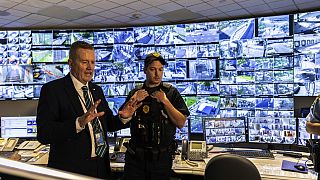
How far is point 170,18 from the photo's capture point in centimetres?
402

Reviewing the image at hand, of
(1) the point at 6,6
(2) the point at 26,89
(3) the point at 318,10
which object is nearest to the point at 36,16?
(1) the point at 6,6

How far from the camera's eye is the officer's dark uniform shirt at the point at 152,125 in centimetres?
202

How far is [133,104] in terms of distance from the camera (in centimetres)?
194

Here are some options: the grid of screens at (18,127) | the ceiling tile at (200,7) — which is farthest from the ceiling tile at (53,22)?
the ceiling tile at (200,7)

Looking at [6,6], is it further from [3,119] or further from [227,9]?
[227,9]

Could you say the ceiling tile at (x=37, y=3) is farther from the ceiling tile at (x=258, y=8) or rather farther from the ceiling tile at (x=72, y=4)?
the ceiling tile at (x=258, y=8)

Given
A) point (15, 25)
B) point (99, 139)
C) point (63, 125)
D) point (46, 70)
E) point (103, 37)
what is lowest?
point (99, 139)

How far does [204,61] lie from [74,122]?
264cm

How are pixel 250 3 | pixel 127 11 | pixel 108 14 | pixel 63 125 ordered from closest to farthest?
pixel 63 125 < pixel 250 3 < pixel 127 11 < pixel 108 14

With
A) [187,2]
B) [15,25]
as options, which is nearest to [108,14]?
[187,2]

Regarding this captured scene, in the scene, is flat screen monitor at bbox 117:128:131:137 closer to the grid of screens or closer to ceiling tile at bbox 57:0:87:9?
the grid of screens

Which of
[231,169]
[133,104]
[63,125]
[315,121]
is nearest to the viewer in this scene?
[63,125]

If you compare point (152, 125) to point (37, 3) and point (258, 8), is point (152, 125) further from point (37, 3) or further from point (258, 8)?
point (258, 8)

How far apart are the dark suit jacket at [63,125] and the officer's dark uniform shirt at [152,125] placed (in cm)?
50
